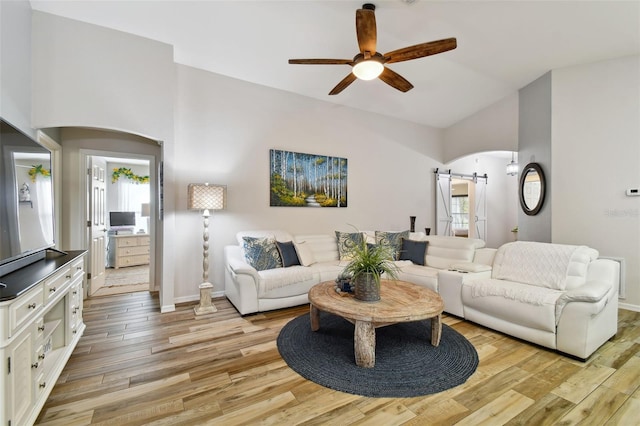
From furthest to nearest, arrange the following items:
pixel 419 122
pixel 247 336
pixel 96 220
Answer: pixel 419 122 → pixel 96 220 → pixel 247 336

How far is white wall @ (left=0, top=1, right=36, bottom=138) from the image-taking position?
240 centimetres

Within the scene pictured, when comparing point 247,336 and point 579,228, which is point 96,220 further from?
point 579,228

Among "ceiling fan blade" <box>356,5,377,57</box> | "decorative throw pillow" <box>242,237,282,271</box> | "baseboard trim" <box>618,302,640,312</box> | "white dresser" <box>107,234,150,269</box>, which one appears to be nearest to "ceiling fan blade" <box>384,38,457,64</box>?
"ceiling fan blade" <box>356,5,377,57</box>

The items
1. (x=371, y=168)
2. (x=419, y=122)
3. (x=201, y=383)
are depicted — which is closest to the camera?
(x=201, y=383)

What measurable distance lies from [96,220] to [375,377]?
4512 mm

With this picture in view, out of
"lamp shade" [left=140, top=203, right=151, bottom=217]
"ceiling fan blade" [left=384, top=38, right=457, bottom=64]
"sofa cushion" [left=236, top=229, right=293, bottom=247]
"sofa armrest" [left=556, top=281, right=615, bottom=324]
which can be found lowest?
"sofa armrest" [left=556, top=281, right=615, bottom=324]

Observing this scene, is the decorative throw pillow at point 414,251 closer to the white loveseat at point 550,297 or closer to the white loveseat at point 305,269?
the white loveseat at point 305,269

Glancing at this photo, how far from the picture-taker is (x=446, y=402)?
188 centimetres

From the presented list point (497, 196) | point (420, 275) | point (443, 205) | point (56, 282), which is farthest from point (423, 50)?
point (497, 196)

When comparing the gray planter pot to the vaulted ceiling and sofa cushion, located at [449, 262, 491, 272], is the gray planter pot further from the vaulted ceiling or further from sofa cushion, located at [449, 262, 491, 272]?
the vaulted ceiling

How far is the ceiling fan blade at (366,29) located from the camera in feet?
7.41

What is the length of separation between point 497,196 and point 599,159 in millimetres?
4429

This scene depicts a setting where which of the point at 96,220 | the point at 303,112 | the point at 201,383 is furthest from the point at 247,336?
the point at 303,112

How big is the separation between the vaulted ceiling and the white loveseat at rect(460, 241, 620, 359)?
2.47m
